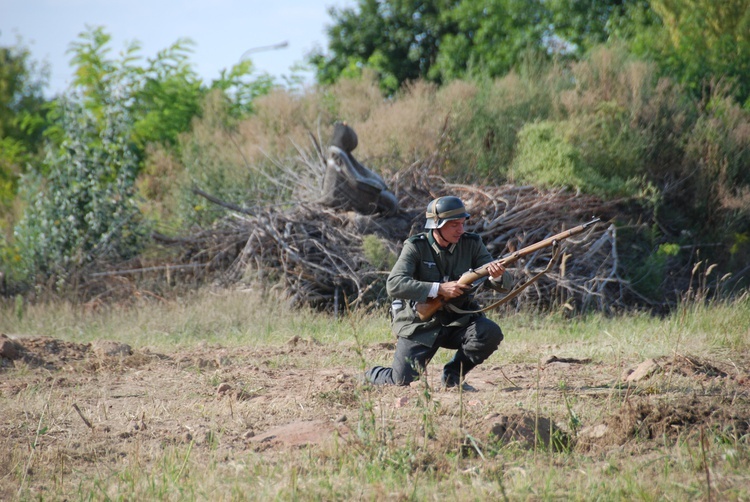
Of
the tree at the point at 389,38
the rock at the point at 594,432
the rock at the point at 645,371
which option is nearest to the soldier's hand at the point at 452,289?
the rock at the point at 594,432

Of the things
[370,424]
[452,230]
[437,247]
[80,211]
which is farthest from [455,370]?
[80,211]

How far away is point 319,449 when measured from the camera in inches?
174

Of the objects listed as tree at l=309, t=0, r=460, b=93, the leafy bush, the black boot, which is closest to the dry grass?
the black boot

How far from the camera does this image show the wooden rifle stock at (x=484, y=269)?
5.23m

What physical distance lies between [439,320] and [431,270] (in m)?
0.37

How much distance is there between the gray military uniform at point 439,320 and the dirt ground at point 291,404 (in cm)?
23

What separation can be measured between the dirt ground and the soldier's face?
→ 105cm

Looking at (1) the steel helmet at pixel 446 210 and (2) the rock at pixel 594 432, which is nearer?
(2) the rock at pixel 594 432

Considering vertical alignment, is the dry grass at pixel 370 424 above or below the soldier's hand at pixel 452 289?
below

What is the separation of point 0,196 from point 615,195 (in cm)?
1292

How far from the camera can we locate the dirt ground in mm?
4578

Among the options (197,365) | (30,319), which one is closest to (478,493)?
(197,365)

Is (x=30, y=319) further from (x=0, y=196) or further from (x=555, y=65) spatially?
(x=555, y=65)

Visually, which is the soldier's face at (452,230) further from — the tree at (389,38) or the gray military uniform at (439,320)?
the tree at (389,38)
